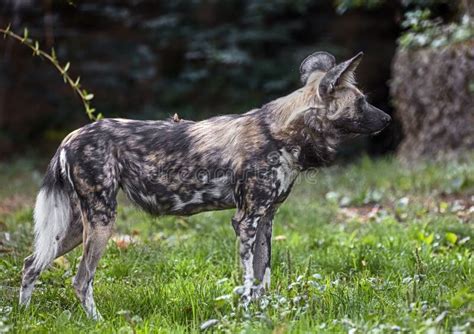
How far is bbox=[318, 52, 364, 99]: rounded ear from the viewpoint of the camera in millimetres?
4086

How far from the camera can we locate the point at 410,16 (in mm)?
8305

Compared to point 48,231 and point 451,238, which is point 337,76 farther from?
point 451,238

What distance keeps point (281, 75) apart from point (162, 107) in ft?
7.56

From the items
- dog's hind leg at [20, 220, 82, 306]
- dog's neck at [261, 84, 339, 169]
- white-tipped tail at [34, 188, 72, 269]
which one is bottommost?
dog's hind leg at [20, 220, 82, 306]

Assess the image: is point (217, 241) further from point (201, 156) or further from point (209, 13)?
point (209, 13)

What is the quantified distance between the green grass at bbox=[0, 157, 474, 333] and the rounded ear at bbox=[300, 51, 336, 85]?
839 mm

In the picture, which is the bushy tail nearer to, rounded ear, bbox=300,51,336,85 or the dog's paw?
the dog's paw

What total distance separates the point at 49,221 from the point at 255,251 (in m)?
1.15

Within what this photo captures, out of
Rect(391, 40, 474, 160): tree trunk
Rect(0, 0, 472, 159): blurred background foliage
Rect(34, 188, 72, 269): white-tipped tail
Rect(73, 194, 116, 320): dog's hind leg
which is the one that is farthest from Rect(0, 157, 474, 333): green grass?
Rect(0, 0, 472, 159): blurred background foliage

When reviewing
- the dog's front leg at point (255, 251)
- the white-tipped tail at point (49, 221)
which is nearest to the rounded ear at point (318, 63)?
the dog's front leg at point (255, 251)

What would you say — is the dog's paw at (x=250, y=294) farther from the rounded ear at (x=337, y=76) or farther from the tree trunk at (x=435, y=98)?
the tree trunk at (x=435, y=98)

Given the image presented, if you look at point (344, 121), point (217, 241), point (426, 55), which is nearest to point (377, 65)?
point (426, 55)

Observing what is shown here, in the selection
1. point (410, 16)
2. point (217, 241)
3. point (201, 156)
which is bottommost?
point (217, 241)

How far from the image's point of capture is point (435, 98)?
984 centimetres
